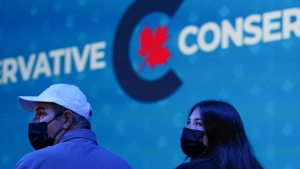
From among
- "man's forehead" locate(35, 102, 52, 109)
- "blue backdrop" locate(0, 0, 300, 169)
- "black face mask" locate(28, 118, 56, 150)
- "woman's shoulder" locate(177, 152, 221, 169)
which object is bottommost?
"woman's shoulder" locate(177, 152, 221, 169)

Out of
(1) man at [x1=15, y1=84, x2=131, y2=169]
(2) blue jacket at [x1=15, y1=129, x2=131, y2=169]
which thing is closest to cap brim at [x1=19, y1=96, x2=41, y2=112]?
(1) man at [x1=15, y1=84, x2=131, y2=169]

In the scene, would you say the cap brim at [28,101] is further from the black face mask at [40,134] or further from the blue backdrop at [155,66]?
the blue backdrop at [155,66]

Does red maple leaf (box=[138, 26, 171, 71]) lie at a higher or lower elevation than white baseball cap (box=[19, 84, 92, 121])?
higher

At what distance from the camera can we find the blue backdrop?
11.8 ft

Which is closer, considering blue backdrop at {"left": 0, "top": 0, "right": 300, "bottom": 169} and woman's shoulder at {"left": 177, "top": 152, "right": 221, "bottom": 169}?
woman's shoulder at {"left": 177, "top": 152, "right": 221, "bottom": 169}

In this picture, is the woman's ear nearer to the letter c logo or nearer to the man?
the man

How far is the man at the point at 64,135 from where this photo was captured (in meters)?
2.49

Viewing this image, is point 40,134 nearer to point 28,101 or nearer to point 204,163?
point 28,101

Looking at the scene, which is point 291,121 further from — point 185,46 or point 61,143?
point 61,143

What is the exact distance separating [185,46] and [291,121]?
67 cm

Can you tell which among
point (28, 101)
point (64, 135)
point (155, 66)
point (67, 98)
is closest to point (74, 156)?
point (64, 135)

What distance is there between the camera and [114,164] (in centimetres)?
260

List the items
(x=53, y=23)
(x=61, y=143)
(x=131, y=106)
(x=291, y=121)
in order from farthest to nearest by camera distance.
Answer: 1. (x=53, y=23)
2. (x=131, y=106)
3. (x=291, y=121)
4. (x=61, y=143)

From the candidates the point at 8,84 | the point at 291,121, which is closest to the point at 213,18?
the point at 291,121
